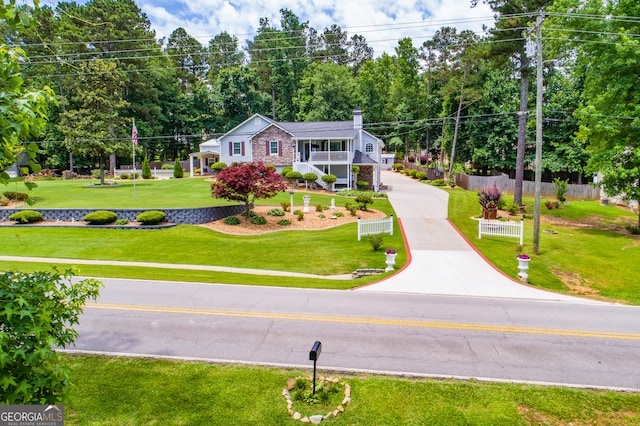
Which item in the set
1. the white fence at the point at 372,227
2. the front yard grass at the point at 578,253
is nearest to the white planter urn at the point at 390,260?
the front yard grass at the point at 578,253

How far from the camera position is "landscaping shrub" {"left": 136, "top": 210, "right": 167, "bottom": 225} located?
80.3 ft

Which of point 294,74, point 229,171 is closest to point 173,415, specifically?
point 229,171

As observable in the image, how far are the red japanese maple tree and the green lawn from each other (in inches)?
678

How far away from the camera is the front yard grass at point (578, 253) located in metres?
16.3

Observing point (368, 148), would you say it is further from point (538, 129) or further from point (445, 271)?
point (445, 271)

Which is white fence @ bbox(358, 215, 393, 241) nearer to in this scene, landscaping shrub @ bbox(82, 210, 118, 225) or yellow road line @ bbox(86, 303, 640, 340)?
yellow road line @ bbox(86, 303, 640, 340)

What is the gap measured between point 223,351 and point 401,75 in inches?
2750

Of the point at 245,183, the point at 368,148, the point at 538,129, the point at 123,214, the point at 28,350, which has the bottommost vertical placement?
the point at 123,214

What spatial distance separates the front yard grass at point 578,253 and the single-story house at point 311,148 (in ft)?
51.9

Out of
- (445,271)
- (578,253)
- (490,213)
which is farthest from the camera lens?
(490,213)

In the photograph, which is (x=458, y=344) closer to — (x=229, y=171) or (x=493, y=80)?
(x=229, y=171)

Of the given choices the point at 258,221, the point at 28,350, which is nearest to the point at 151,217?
the point at 258,221

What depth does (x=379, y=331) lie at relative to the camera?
10.3 meters

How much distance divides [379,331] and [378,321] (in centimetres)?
71
